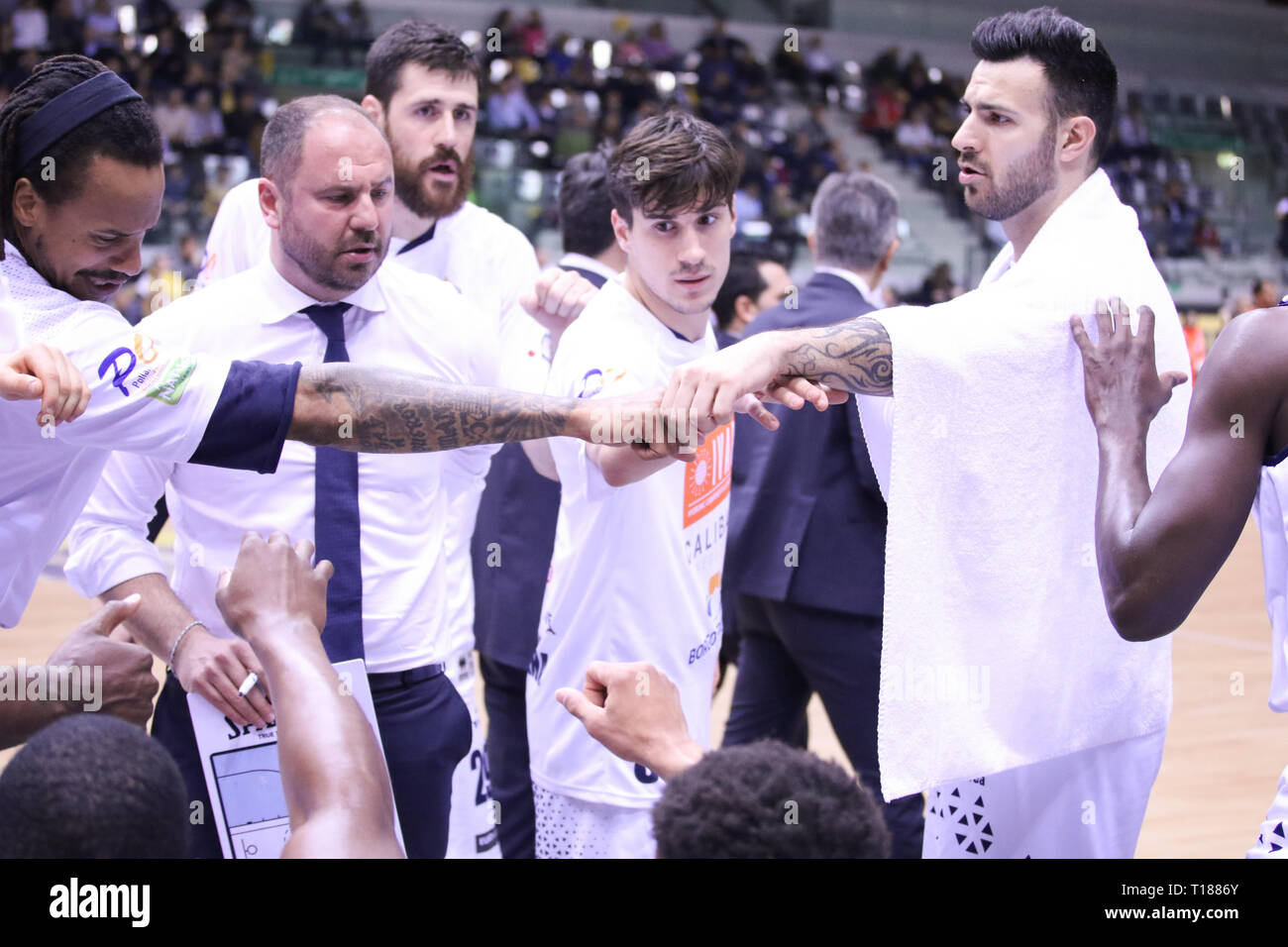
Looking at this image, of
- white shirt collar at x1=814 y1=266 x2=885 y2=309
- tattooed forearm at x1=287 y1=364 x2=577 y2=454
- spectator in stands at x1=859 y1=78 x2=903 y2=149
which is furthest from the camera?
spectator in stands at x1=859 y1=78 x2=903 y2=149

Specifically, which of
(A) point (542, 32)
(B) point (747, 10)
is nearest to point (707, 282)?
(A) point (542, 32)

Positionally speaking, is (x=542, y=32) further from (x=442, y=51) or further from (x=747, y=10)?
(x=442, y=51)

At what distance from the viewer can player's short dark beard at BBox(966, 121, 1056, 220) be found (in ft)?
7.68

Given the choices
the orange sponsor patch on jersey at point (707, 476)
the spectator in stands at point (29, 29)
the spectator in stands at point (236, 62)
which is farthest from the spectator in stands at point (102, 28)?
the orange sponsor patch on jersey at point (707, 476)

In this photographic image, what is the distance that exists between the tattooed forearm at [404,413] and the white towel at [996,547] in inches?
24.8

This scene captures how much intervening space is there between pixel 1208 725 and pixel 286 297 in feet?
15.2

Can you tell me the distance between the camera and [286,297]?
2369 mm

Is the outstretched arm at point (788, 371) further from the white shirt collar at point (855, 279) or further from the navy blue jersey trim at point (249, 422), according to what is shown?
the white shirt collar at point (855, 279)

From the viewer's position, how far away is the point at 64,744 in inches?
49.8

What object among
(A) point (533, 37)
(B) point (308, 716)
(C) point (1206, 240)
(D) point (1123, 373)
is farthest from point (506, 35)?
(B) point (308, 716)

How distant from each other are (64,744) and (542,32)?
17223mm

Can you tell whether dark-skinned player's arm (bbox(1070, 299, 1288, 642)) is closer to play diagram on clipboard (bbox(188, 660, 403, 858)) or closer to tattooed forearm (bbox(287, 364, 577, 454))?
tattooed forearm (bbox(287, 364, 577, 454))

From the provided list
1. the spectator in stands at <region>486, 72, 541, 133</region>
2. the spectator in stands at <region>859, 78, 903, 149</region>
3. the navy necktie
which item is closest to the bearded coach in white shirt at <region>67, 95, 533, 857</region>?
the navy necktie

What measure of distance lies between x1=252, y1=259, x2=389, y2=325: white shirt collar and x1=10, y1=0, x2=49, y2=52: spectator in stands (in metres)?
12.7
